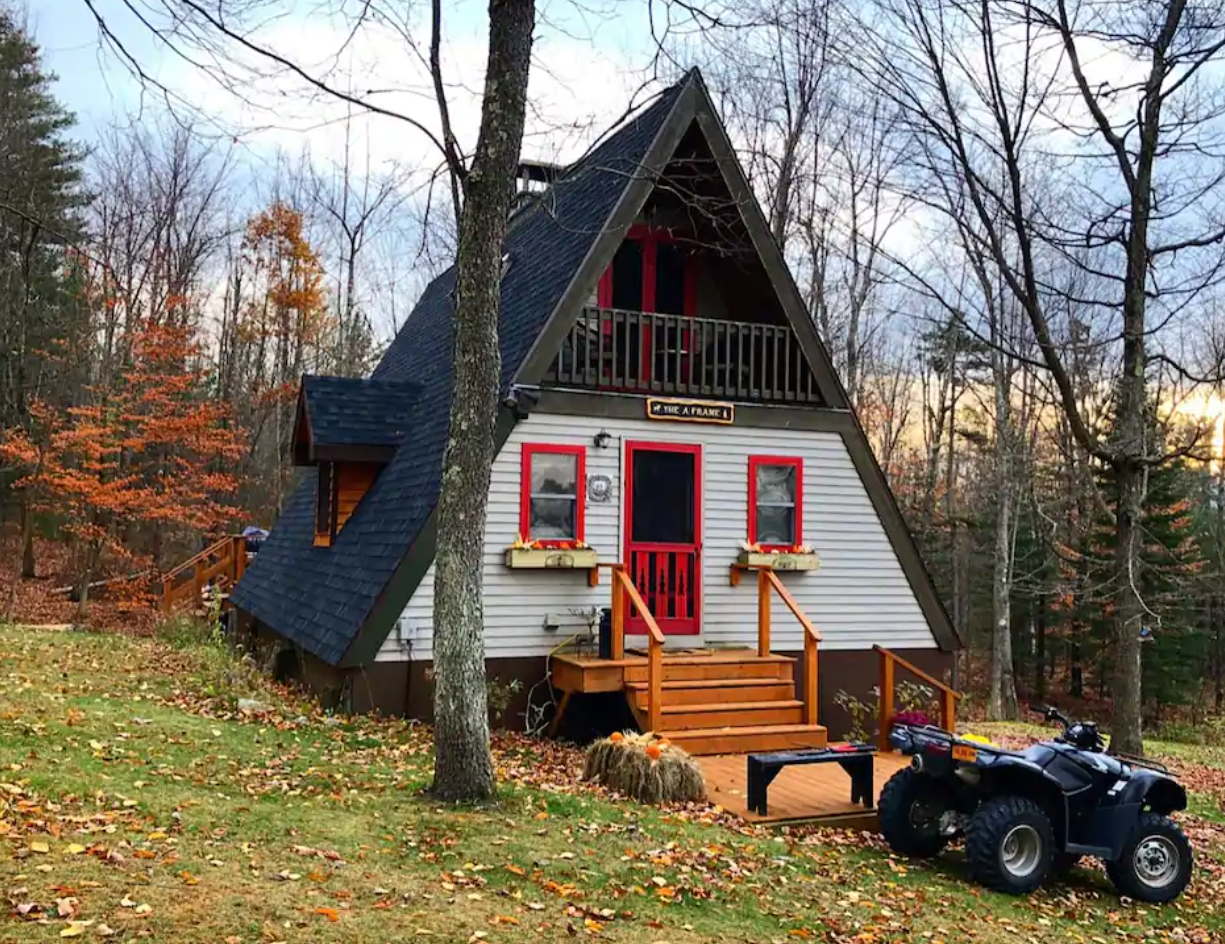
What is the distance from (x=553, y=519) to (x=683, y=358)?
2.86 metres

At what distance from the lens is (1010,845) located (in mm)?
6793

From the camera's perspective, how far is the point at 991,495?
31219 mm

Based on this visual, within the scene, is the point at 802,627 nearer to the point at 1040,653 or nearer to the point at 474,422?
the point at 474,422

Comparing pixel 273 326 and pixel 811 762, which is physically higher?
pixel 273 326

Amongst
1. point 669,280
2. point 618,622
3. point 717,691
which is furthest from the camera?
point 669,280

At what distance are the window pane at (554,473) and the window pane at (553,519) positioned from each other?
4.5 inches

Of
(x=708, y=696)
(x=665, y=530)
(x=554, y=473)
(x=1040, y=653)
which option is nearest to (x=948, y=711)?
(x=708, y=696)

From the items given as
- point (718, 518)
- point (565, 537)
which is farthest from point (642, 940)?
point (718, 518)

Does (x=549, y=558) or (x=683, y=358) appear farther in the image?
(x=683, y=358)

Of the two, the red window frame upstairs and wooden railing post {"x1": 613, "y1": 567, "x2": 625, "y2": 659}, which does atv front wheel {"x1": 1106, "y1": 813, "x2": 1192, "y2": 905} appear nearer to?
wooden railing post {"x1": 613, "y1": 567, "x2": 625, "y2": 659}

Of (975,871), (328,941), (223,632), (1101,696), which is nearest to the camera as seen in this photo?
(328,941)

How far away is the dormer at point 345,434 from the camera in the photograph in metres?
13.0

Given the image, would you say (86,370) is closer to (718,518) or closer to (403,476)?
(403,476)

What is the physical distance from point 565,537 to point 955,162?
594cm
